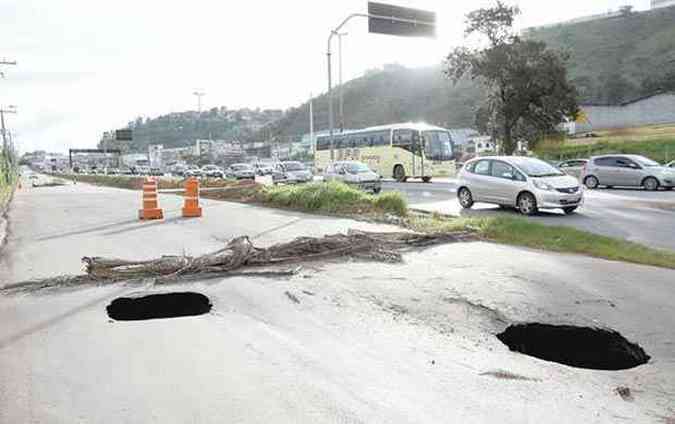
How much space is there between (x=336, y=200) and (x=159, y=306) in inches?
A: 412

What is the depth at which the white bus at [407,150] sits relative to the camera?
1308 inches

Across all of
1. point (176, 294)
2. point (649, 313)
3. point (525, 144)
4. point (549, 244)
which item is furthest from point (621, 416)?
point (525, 144)

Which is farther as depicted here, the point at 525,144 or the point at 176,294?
the point at 525,144

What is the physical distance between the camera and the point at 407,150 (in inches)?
1342

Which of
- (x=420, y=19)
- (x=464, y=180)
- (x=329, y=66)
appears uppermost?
(x=420, y=19)

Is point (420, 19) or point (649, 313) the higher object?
point (420, 19)

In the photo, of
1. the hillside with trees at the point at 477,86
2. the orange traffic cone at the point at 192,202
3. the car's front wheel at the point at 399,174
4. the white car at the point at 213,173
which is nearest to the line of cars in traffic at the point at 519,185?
the orange traffic cone at the point at 192,202

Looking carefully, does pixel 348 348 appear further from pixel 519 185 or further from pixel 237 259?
pixel 519 185

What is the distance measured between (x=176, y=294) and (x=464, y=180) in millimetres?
12794

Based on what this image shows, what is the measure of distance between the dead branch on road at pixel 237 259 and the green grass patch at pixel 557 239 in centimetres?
148

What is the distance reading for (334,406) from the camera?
4.08m

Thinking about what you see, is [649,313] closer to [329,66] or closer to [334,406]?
[334,406]

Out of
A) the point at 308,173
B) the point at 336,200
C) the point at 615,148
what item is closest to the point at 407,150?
the point at 308,173

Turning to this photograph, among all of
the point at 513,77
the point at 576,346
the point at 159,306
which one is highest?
the point at 513,77
